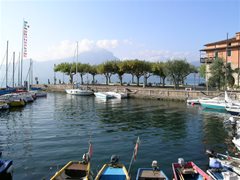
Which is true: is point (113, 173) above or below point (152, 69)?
below

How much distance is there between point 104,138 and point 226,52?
53.7 m

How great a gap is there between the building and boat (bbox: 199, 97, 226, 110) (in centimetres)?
1733

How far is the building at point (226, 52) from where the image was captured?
73312 millimetres

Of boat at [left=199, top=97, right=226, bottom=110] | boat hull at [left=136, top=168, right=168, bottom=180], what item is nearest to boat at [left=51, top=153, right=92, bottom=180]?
boat hull at [left=136, top=168, right=168, bottom=180]

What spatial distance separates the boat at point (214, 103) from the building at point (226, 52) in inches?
682

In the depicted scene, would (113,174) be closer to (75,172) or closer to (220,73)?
(75,172)

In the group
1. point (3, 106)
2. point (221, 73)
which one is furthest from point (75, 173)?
point (221, 73)

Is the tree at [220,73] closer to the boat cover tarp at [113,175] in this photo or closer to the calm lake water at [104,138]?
the calm lake water at [104,138]

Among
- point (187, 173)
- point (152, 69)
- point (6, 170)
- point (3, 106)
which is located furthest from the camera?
point (152, 69)

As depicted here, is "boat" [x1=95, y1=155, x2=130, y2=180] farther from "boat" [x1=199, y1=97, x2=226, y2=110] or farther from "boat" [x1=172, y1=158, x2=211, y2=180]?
"boat" [x1=199, y1=97, x2=226, y2=110]

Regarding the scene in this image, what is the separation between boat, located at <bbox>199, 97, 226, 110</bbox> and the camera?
53.5 m

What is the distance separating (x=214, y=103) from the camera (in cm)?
5472

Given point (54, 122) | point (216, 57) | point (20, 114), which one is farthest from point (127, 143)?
point (216, 57)

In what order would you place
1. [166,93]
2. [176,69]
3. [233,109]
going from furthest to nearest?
[176,69] < [166,93] < [233,109]
